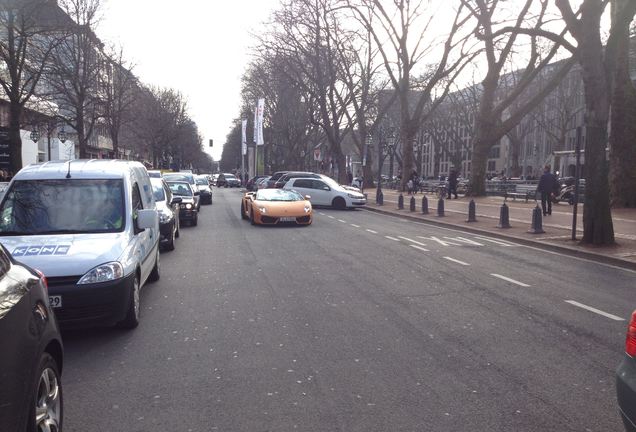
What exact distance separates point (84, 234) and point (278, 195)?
13540mm

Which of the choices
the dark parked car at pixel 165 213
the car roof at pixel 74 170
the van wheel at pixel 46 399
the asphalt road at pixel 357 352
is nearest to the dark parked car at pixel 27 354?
the van wheel at pixel 46 399

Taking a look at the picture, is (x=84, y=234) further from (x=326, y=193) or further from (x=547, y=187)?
(x=326, y=193)

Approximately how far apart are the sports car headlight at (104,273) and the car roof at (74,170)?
1.98 metres

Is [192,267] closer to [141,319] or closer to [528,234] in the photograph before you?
[141,319]

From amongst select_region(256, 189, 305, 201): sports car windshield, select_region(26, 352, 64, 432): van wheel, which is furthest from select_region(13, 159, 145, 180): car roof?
select_region(256, 189, 305, 201): sports car windshield

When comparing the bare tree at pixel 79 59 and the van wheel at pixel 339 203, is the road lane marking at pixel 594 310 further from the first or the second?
the bare tree at pixel 79 59

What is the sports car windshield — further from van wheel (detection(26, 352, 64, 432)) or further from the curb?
van wheel (detection(26, 352, 64, 432))

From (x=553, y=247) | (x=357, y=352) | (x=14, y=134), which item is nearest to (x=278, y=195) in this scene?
(x=553, y=247)

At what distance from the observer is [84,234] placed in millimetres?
6734

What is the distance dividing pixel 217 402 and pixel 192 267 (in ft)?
22.0

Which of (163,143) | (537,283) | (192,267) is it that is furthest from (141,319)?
(163,143)

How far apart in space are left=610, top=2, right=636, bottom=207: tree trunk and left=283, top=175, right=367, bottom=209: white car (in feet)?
35.5

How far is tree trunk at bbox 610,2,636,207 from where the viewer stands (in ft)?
81.9

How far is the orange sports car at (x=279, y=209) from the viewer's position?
19047 mm
